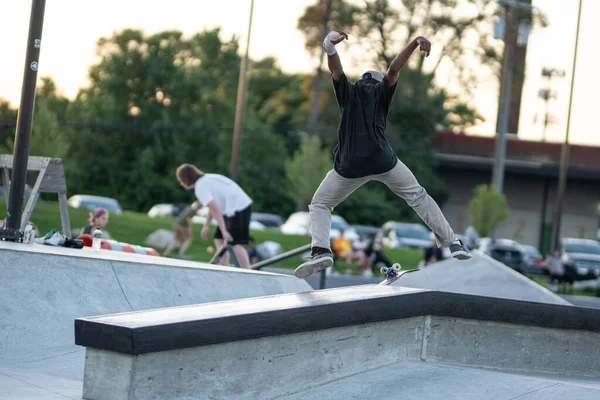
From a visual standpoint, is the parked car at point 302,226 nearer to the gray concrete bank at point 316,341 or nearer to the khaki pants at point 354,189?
the khaki pants at point 354,189

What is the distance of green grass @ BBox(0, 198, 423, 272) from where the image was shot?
23.8 m

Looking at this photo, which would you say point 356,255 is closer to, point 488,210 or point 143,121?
point 488,210

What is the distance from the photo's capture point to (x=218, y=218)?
35.4 ft

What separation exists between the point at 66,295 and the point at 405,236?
2916 centimetres

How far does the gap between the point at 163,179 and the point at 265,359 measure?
1842 inches

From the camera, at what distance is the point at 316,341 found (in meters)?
5.74

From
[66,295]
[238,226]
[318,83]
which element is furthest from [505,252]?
[66,295]

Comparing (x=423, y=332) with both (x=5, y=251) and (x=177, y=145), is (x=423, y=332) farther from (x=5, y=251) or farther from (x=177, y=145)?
(x=177, y=145)

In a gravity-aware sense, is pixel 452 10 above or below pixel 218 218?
above

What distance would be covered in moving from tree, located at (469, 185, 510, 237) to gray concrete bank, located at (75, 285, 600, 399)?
99.8ft

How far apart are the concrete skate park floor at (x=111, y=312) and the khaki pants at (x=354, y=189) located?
1.45m

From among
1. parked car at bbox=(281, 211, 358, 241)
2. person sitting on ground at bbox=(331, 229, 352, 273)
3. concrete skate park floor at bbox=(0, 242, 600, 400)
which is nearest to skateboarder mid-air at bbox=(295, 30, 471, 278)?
concrete skate park floor at bbox=(0, 242, 600, 400)

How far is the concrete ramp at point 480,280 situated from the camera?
11961 mm

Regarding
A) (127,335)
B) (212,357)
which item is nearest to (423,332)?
(212,357)
